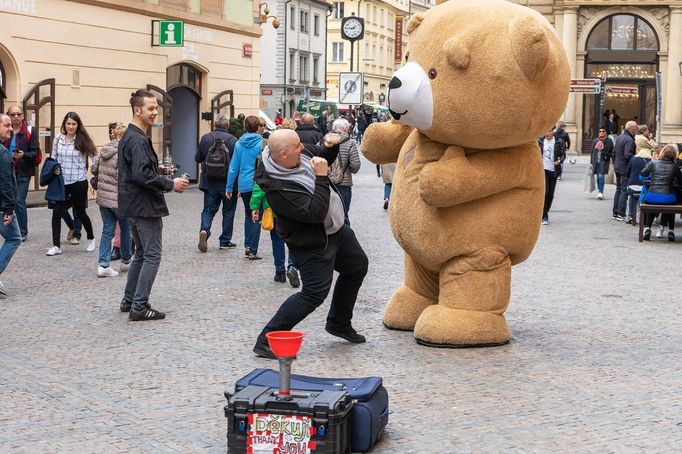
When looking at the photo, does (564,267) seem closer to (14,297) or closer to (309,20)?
(14,297)

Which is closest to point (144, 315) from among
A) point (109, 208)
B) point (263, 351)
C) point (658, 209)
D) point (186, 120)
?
point (263, 351)

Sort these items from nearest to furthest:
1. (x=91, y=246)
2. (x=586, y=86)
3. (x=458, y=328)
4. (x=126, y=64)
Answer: (x=458, y=328), (x=91, y=246), (x=126, y=64), (x=586, y=86)

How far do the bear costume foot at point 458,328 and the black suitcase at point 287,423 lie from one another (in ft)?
9.70

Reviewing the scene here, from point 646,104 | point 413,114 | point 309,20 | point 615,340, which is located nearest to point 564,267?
point 615,340

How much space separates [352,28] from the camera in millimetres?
30859

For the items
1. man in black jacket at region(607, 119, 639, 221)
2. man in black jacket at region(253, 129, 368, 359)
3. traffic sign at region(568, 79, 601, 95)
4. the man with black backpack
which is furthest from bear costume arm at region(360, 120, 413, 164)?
traffic sign at region(568, 79, 601, 95)

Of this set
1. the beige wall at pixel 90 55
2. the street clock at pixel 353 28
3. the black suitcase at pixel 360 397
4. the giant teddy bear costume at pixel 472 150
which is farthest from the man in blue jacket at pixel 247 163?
the street clock at pixel 353 28

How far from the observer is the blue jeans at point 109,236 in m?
12.0

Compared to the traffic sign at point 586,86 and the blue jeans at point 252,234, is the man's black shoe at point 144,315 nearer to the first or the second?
the blue jeans at point 252,234

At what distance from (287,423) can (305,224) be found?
2783mm

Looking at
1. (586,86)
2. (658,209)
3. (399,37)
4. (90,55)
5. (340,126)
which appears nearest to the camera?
(340,126)

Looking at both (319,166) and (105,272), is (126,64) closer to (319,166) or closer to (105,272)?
(105,272)

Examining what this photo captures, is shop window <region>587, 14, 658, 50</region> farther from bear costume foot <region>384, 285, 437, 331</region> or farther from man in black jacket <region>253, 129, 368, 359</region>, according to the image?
man in black jacket <region>253, 129, 368, 359</region>

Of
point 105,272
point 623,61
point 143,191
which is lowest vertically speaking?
point 105,272
